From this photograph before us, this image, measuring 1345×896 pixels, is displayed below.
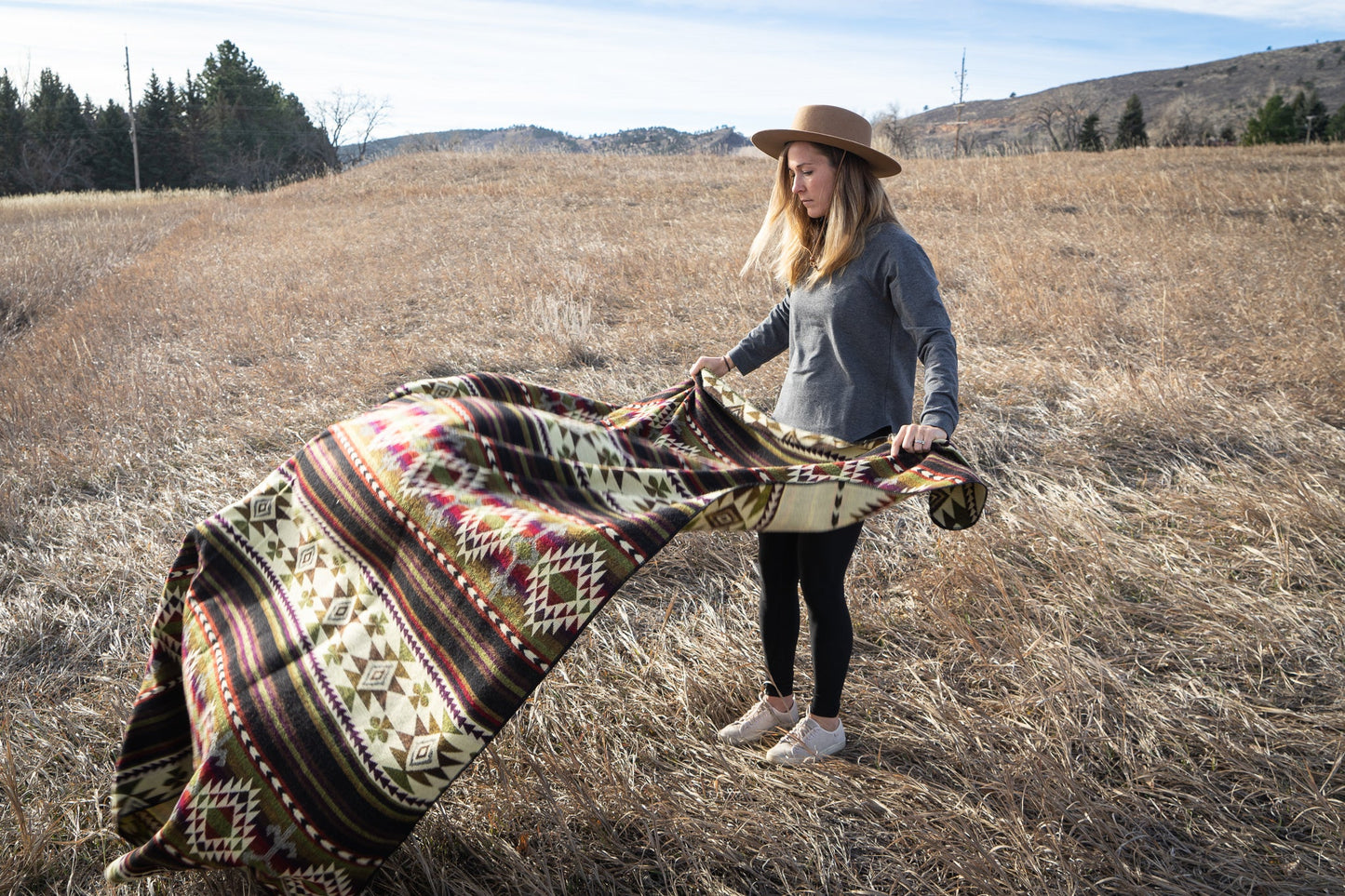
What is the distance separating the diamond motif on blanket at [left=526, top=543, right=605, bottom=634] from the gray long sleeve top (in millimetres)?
1007

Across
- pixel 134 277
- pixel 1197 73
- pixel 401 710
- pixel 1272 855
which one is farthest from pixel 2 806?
pixel 1197 73

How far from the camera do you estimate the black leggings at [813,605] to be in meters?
2.38

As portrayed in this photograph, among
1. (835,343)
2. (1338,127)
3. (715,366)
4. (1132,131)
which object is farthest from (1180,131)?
(835,343)

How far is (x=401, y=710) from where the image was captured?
1.89 metres

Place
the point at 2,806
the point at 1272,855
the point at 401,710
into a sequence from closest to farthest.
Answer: the point at 401,710 < the point at 1272,855 < the point at 2,806

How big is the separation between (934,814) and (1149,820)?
62 cm

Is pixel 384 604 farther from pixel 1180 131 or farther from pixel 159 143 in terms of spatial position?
pixel 159 143

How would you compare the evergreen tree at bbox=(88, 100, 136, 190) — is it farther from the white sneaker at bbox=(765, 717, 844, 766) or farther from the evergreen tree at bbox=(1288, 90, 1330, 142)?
the evergreen tree at bbox=(1288, 90, 1330, 142)

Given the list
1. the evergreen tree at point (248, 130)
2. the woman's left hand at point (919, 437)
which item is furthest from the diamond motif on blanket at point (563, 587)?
the evergreen tree at point (248, 130)

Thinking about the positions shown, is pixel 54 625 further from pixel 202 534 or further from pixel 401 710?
pixel 401 710

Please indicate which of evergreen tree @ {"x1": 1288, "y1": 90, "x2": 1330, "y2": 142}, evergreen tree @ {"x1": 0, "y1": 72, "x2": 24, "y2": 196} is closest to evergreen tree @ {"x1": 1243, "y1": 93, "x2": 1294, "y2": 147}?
evergreen tree @ {"x1": 1288, "y1": 90, "x2": 1330, "y2": 142}

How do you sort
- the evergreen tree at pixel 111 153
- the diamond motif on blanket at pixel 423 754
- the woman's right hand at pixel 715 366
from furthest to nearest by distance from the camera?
1. the evergreen tree at pixel 111 153
2. the woman's right hand at pixel 715 366
3. the diamond motif on blanket at pixel 423 754

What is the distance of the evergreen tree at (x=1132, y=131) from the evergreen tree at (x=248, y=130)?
41.5m

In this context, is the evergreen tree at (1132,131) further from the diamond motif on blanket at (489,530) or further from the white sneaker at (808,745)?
the diamond motif on blanket at (489,530)
